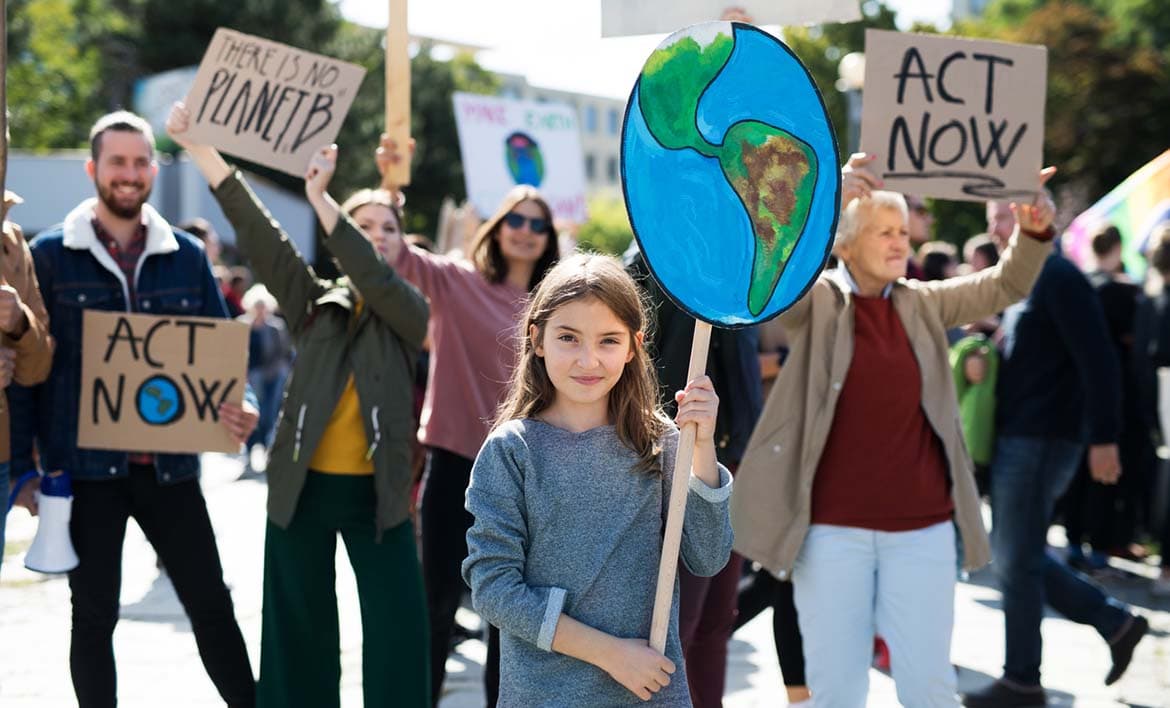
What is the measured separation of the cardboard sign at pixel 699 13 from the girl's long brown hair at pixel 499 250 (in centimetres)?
93

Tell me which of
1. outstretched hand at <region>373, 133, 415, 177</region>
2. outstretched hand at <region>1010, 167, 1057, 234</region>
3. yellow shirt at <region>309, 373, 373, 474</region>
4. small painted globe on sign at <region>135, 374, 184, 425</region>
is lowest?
yellow shirt at <region>309, 373, 373, 474</region>

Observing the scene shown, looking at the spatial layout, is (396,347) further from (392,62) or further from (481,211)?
(481,211)

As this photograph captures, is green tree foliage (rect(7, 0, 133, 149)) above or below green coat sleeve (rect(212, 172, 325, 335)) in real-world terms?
Answer: above

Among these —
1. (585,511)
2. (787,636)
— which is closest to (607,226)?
(787,636)

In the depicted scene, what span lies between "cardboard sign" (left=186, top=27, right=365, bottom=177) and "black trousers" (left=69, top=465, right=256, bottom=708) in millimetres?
1121

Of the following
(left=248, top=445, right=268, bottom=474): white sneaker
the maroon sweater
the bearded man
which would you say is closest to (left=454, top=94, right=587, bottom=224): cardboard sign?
the bearded man

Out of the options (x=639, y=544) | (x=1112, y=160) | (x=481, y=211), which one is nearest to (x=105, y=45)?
(x=1112, y=160)

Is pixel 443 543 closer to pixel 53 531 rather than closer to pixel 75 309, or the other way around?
pixel 53 531

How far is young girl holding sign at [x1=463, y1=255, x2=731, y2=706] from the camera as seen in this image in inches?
116

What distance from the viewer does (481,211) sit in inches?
370

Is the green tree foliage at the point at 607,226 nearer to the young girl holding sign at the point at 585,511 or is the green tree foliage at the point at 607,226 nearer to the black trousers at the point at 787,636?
the black trousers at the point at 787,636

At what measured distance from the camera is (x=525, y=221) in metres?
5.36

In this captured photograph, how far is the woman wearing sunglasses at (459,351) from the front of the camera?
5.21 meters

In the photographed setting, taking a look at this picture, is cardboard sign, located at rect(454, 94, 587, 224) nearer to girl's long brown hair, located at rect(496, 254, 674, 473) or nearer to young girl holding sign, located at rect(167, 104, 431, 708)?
young girl holding sign, located at rect(167, 104, 431, 708)
